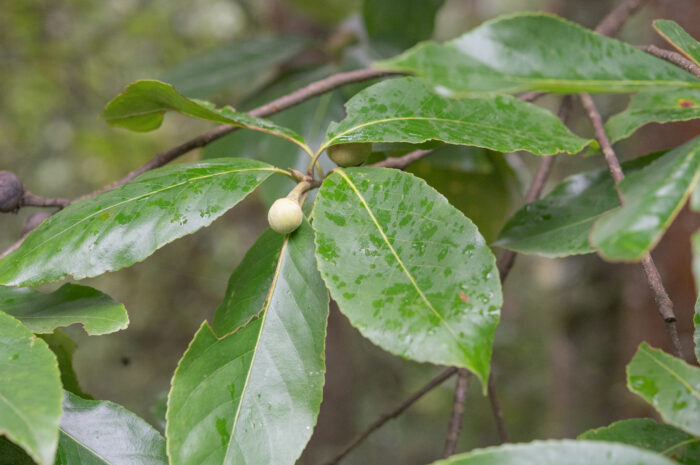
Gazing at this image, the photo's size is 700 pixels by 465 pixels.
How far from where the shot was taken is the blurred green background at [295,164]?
5.05 feet

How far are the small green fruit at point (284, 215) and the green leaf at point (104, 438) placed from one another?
27 cm

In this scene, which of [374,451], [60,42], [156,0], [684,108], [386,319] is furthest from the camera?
[374,451]

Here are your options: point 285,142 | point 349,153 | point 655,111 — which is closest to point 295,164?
point 285,142

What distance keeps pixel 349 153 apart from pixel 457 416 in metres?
0.46

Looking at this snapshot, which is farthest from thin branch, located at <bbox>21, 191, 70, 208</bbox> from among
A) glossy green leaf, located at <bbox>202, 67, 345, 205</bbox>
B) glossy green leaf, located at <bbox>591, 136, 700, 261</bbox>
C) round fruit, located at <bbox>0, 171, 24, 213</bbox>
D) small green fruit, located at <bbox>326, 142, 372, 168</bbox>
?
glossy green leaf, located at <bbox>591, 136, 700, 261</bbox>

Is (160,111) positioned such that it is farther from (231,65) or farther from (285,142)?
(231,65)

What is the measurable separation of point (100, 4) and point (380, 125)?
2.80 metres

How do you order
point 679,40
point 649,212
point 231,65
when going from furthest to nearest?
1. point 231,65
2. point 679,40
3. point 649,212

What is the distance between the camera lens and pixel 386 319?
557 millimetres

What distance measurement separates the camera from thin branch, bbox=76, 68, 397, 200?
2.99ft

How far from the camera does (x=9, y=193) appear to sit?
88 centimetres

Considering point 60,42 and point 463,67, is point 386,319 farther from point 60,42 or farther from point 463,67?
point 60,42

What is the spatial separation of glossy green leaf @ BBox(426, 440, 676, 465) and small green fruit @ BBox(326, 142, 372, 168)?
39 centimetres

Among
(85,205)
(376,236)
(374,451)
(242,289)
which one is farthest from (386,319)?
(374,451)
